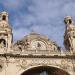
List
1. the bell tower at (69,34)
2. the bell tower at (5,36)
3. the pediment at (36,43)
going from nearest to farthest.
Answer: the bell tower at (5,36) < the bell tower at (69,34) < the pediment at (36,43)

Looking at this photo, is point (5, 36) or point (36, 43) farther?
point (36, 43)

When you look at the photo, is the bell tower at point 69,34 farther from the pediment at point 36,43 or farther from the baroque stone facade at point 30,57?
the pediment at point 36,43

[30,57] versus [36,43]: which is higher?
[36,43]

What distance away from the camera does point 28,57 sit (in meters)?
32.2

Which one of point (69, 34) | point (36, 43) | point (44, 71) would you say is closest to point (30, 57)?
point (44, 71)

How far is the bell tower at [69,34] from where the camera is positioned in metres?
Answer: 34.4

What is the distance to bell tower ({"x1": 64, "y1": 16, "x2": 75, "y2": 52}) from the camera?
1352 inches

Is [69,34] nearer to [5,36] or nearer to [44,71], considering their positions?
[44,71]

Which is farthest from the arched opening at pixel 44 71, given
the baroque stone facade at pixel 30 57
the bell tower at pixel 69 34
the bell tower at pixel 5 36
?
the bell tower at pixel 5 36

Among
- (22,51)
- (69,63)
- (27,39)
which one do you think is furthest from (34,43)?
(69,63)

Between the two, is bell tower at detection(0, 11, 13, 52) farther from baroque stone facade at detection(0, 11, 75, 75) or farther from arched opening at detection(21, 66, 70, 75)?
arched opening at detection(21, 66, 70, 75)

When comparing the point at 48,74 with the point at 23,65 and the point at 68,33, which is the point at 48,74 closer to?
the point at 23,65

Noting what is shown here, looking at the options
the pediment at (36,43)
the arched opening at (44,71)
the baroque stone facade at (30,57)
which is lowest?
the arched opening at (44,71)

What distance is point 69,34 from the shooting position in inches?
1384
